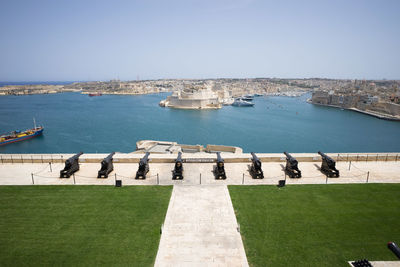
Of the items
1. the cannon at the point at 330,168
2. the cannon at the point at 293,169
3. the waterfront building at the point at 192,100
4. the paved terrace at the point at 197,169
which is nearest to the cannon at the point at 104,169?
the paved terrace at the point at 197,169

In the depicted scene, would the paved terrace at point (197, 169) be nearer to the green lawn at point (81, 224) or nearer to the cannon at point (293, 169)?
the cannon at point (293, 169)

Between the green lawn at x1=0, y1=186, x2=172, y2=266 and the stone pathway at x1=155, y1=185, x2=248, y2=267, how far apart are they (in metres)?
0.34

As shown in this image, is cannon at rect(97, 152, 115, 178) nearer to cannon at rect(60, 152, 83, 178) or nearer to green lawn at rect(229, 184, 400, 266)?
cannon at rect(60, 152, 83, 178)

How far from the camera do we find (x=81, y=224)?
23.6 ft

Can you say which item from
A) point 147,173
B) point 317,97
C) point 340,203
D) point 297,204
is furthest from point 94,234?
point 317,97

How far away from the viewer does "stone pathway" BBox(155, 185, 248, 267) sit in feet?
19.2

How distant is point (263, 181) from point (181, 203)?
3.95 m

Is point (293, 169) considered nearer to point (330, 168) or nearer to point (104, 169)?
point (330, 168)

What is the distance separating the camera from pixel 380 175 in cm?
1080

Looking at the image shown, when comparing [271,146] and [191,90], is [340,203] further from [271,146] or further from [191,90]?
[191,90]

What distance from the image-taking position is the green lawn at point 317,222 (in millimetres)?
6012

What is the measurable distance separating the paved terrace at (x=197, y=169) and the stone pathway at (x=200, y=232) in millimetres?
1300

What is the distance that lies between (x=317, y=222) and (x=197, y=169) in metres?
5.63

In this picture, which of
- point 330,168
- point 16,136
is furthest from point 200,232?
point 16,136
